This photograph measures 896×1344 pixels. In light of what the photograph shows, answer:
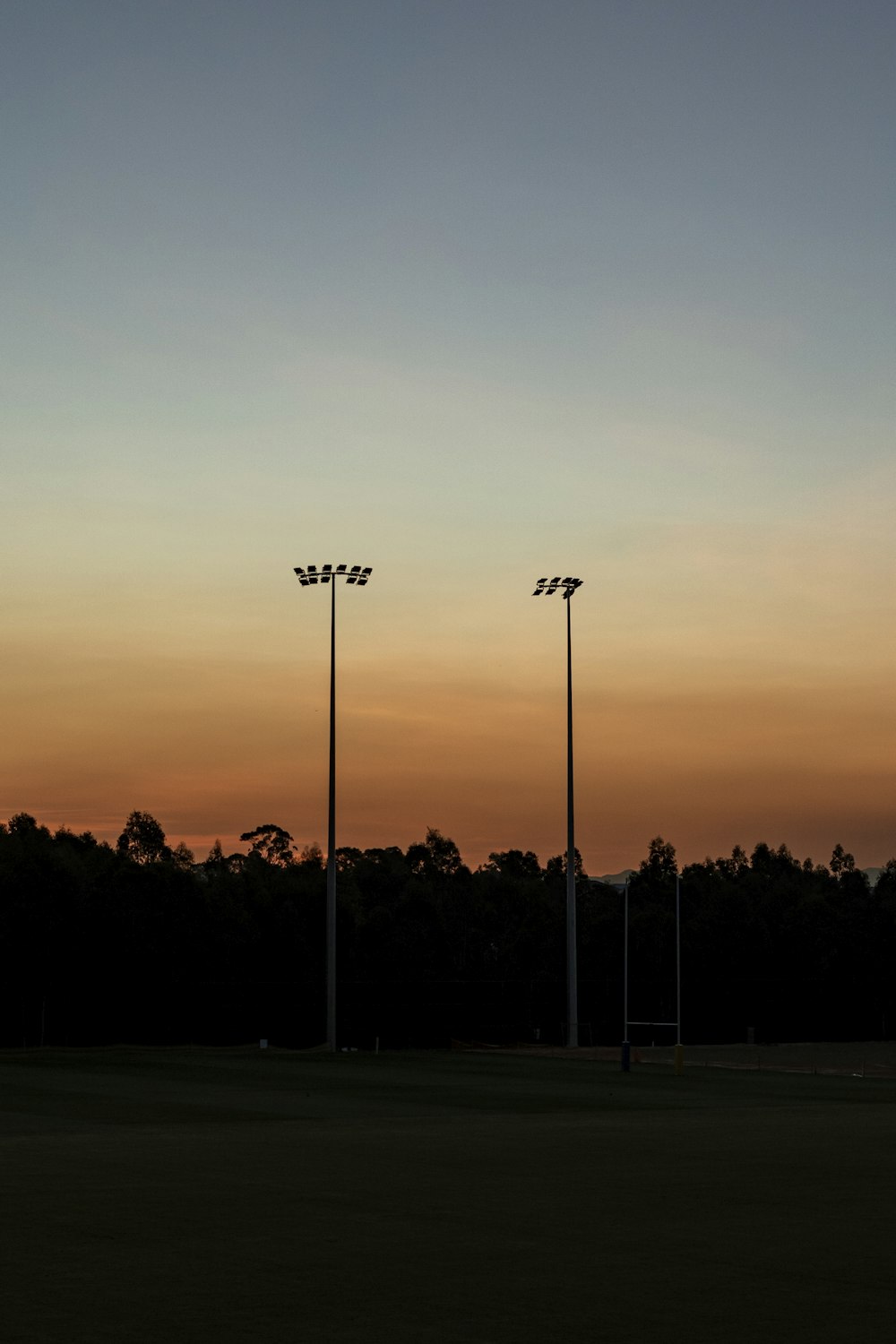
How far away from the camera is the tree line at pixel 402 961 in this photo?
9219 cm

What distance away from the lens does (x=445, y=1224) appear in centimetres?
1794

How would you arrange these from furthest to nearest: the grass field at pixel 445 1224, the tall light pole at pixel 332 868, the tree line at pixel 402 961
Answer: the tree line at pixel 402 961 < the tall light pole at pixel 332 868 < the grass field at pixel 445 1224

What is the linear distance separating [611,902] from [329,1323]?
13671 cm

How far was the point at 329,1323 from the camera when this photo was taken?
1248 centimetres

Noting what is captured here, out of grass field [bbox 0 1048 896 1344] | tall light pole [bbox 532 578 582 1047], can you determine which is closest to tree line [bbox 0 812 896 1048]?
tall light pole [bbox 532 578 582 1047]

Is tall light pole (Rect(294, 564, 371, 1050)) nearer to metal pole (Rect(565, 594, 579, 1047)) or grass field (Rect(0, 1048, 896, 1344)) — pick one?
metal pole (Rect(565, 594, 579, 1047))

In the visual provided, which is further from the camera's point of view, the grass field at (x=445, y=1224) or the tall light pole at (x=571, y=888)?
the tall light pole at (x=571, y=888)

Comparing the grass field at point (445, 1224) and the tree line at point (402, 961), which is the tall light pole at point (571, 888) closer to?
the tree line at point (402, 961)

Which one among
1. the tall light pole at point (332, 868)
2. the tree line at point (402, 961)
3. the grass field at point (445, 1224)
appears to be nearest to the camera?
the grass field at point (445, 1224)

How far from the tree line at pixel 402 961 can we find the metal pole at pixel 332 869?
11.3 m

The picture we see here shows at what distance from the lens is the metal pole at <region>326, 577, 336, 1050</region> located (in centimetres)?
6662

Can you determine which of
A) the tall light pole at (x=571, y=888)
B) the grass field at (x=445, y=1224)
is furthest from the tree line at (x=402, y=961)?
the grass field at (x=445, y=1224)

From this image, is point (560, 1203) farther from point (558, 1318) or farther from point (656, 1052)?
point (656, 1052)

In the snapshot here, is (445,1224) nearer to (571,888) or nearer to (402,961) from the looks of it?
(571,888)
